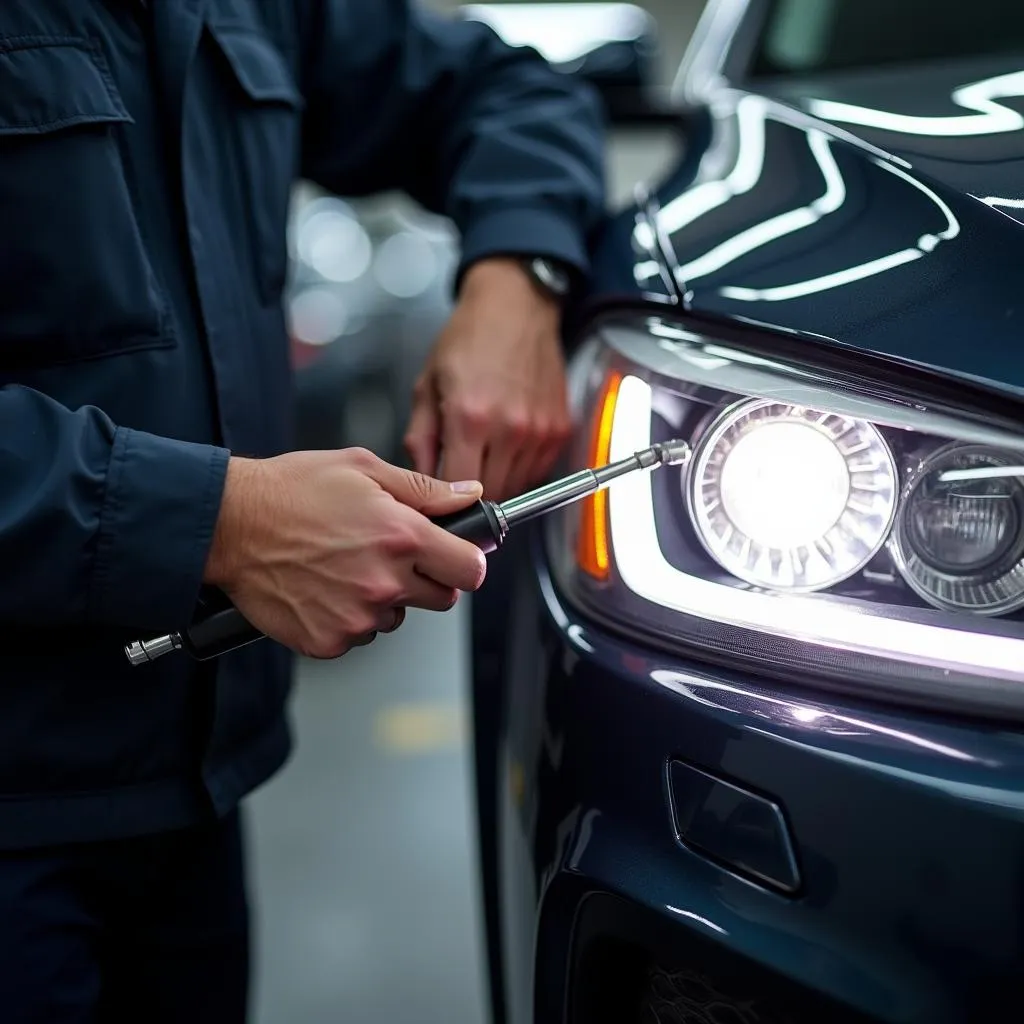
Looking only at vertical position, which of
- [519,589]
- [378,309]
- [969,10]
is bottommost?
[378,309]

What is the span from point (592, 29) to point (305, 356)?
2.24 m

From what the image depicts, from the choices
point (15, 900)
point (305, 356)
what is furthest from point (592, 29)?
point (305, 356)

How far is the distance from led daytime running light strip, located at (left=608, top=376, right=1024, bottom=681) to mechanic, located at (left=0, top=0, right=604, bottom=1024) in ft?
0.34

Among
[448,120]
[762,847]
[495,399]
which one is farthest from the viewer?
[448,120]

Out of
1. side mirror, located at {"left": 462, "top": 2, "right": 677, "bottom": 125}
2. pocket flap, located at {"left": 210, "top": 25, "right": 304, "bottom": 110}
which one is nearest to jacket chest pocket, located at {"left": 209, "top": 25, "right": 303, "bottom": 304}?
pocket flap, located at {"left": 210, "top": 25, "right": 304, "bottom": 110}

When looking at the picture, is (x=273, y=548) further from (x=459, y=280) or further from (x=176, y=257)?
(x=459, y=280)

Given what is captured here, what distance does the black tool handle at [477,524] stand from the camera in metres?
0.79

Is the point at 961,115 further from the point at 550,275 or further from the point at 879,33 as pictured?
the point at 879,33

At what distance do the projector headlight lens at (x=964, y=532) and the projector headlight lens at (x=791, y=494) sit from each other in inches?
0.8

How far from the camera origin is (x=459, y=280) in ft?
3.75

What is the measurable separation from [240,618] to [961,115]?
2.37ft

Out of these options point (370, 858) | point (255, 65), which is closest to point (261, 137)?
point (255, 65)

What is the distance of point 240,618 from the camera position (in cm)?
81

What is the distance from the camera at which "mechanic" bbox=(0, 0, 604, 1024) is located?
0.77 metres
